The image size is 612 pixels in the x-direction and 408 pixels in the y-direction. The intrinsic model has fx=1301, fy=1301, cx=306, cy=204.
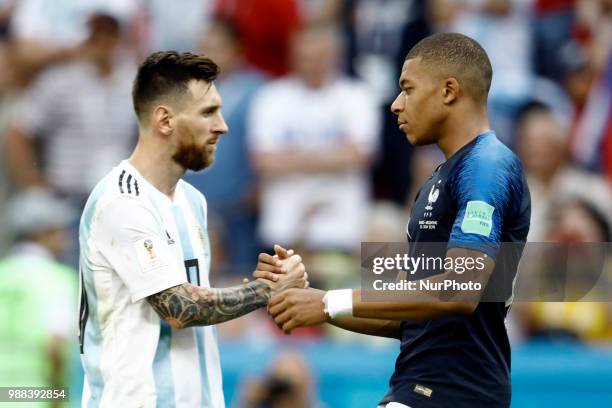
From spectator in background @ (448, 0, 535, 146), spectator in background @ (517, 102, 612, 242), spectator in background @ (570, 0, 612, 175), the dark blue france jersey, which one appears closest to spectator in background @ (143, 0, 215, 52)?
spectator in background @ (448, 0, 535, 146)

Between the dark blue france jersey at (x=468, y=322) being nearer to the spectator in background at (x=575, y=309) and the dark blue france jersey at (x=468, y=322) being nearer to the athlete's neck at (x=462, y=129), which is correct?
the athlete's neck at (x=462, y=129)

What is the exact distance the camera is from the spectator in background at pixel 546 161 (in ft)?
36.4

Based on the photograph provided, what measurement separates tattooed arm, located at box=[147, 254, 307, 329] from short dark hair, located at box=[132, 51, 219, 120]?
93 cm

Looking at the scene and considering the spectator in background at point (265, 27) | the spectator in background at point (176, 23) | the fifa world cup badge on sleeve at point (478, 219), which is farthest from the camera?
the spectator in background at point (176, 23)

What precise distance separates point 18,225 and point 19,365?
6.38 ft

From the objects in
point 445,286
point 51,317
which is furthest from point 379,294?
point 51,317

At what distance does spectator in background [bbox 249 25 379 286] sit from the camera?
11117 mm

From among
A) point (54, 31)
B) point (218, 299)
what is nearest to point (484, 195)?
point (218, 299)

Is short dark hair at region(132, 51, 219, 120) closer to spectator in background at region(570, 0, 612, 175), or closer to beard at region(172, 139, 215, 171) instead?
beard at region(172, 139, 215, 171)

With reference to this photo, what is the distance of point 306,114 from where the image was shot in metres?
11.3

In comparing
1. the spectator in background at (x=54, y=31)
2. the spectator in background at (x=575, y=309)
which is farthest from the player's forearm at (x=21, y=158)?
the spectator in background at (x=575, y=309)

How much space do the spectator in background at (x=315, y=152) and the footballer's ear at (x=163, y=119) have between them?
4.76 m

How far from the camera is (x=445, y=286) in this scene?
562 cm

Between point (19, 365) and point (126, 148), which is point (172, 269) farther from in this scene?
point (126, 148)
